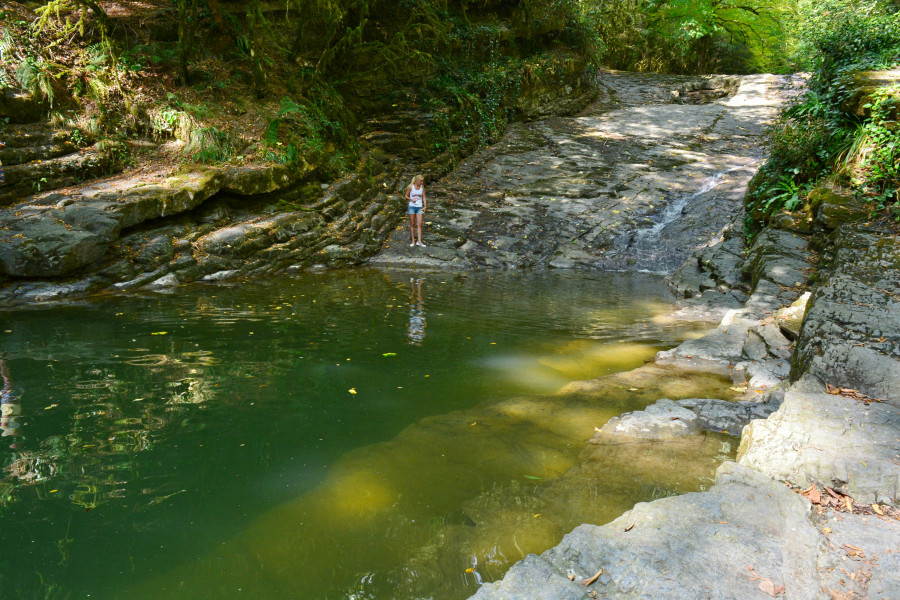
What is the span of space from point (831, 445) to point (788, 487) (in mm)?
450

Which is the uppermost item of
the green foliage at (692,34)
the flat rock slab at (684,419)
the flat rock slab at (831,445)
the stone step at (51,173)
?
the green foliage at (692,34)

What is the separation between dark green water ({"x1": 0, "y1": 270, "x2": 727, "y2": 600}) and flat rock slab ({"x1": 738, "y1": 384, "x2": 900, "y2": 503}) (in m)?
0.44

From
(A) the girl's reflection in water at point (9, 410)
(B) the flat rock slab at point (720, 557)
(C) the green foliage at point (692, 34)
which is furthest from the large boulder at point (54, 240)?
(C) the green foliage at point (692, 34)

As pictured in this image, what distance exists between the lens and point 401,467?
3.50 meters

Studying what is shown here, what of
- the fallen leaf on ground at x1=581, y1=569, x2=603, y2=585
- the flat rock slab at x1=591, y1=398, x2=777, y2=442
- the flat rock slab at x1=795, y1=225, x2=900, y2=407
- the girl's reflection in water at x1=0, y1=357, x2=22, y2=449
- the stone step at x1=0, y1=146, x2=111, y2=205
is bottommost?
the girl's reflection in water at x1=0, y1=357, x2=22, y2=449

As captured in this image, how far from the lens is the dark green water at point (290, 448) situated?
2627mm

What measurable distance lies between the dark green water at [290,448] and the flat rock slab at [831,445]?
436 mm

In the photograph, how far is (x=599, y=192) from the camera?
13438 mm

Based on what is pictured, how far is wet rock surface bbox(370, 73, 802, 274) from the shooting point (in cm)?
1138

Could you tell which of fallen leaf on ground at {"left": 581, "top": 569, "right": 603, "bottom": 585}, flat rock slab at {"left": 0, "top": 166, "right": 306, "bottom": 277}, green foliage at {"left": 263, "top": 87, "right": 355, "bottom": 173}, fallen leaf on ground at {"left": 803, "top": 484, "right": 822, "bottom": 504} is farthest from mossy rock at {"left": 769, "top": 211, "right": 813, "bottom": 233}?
flat rock slab at {"left": 0, "top": 166, "right": 306, "bottom": 277}

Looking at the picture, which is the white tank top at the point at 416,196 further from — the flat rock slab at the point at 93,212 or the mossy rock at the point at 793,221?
the mossy rock at the point at 793,221

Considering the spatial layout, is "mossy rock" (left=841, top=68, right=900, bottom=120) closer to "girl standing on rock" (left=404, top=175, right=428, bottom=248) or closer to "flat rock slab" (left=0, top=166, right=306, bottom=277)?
"girl standing on rock" (left=404, top=175, right=428, bottom=248)

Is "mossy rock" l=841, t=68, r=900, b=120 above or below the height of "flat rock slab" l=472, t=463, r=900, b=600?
above

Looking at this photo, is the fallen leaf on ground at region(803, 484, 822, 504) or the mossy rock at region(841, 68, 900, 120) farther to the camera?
the mossy rock at region(841, 68, 900, 120)
